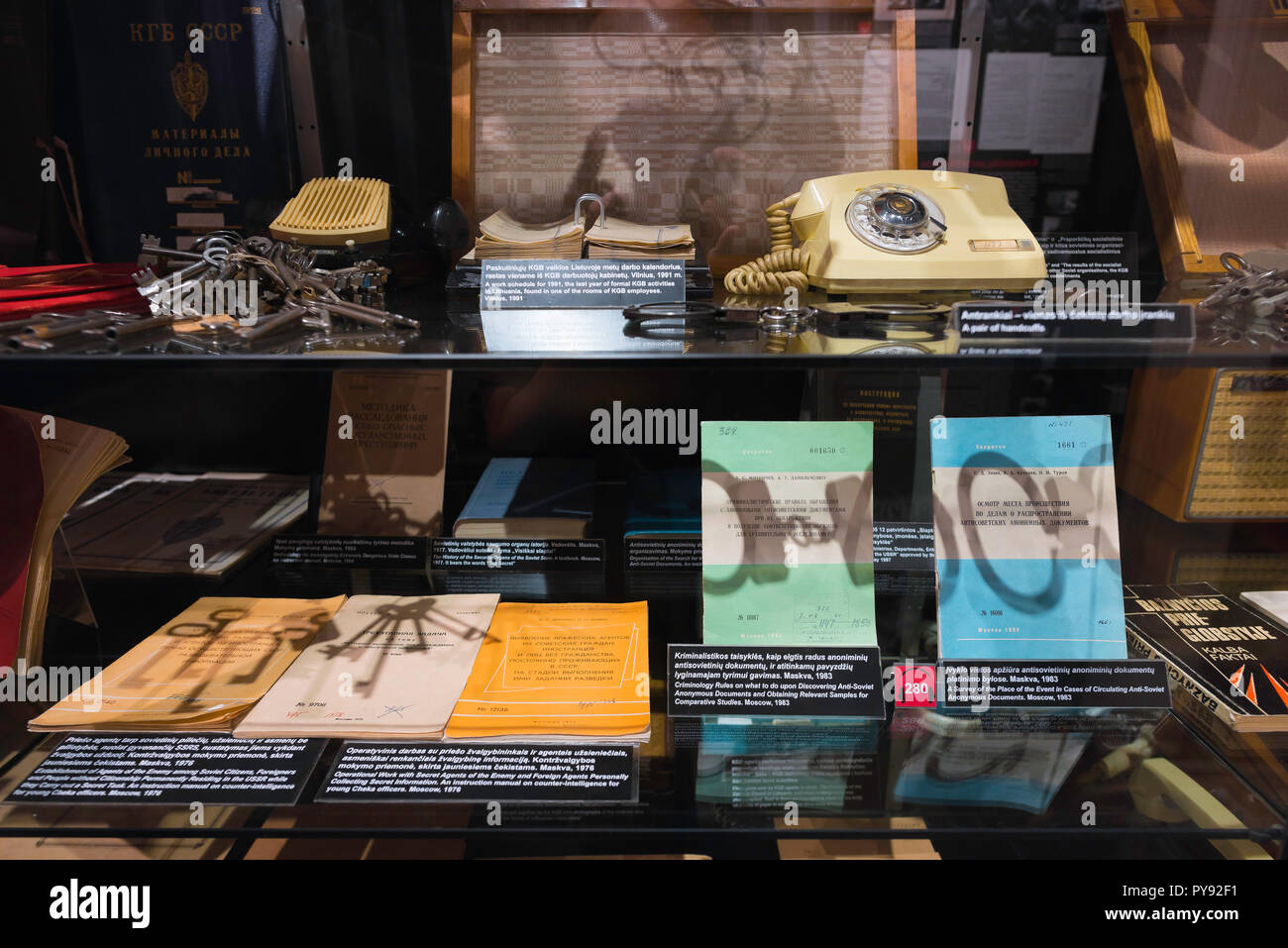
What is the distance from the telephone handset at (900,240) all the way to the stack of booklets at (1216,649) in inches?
17.8

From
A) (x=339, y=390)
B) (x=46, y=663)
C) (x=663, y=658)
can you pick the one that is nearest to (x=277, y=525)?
(x=339, y=390)

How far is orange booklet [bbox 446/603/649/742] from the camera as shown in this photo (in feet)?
2.73

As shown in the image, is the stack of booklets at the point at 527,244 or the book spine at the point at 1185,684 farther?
the stack of booklets at the point at 527,244

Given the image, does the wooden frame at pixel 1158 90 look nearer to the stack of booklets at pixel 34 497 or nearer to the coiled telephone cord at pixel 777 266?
the coiled telephone cord at pixel 777 266

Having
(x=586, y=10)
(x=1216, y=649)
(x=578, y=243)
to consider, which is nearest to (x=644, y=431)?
(x=578, y=243)

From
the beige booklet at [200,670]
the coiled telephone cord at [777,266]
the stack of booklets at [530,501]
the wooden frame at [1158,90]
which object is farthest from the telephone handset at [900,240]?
the beige booklet at [200,670]

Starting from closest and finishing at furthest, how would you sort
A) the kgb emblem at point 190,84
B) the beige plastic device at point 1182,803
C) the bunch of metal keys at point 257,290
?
1. the beige plastic device at point 1182,803
2. the bunch of metal keys at point 257,290
3. the kgb emblem at point 190,84

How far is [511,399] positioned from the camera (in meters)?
1.27

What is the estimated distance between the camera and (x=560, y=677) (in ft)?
2.97

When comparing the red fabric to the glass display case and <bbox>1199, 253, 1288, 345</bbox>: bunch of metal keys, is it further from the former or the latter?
<bbox>1199, 253, 1288, 345</bbox>: bunch of metal keys

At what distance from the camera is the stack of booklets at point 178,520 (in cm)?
114

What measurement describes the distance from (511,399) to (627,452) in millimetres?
215

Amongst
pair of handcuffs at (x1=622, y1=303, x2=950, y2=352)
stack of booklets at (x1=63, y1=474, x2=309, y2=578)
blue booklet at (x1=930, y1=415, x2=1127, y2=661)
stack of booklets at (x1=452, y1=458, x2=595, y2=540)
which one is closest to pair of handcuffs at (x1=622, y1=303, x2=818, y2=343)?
pair of handcuffs at (x1=622, y1=303, x2=950, y2=352)

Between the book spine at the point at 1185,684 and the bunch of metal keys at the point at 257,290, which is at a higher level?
the bunch of metal keys at the point at 257,290
